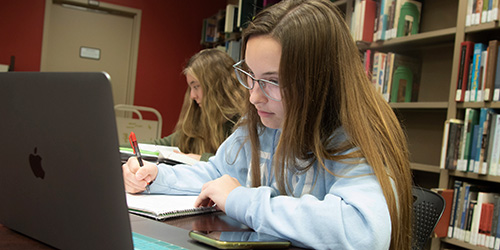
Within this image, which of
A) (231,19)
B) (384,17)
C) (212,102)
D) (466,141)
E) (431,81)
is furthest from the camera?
(231,19)

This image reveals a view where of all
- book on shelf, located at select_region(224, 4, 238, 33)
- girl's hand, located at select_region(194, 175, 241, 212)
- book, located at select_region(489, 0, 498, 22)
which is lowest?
girl's hand, located at select_region(194, 175, 241, 212)

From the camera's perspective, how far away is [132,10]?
16.3 feet

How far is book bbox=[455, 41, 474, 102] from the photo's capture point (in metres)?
2.11

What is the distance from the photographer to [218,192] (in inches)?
33.4

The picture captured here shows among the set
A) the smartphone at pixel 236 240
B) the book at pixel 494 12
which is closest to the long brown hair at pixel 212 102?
the book at pixel 494 12

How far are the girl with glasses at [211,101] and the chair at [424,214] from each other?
1265 millimetres

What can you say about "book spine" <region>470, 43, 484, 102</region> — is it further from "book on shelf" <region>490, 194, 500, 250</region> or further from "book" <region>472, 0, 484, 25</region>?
"book on shelf" <region>490, 194, 500, 250</region>

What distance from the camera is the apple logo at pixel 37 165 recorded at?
1.92 ft

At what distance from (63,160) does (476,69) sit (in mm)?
2035

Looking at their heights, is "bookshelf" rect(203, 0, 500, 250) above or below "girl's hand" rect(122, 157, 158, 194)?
above

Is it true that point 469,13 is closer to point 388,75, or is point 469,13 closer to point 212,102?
point 388,75

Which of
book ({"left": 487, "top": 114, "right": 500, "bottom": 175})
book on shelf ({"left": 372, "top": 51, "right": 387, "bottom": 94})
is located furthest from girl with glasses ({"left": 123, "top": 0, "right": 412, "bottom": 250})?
book on shelf ({"left": 372, "top": 51, "right": 387, "bottom": 94})

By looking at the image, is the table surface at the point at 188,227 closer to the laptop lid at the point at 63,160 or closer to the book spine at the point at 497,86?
the laptop lid at the point at 63,160

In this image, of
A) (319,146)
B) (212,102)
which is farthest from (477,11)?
(319,146)
